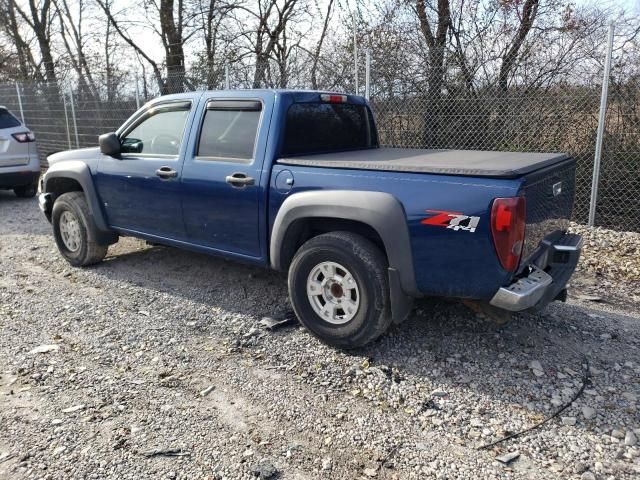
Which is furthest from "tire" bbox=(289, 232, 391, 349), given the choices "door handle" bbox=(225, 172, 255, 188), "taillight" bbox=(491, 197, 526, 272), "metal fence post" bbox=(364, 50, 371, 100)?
"metal fence post" bbox=(364, 50, 371, 100)

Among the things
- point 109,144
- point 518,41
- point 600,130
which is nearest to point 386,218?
point 109,144

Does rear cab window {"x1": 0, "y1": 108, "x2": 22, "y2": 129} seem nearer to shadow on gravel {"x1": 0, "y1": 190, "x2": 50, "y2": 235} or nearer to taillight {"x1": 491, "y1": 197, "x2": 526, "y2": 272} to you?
shadow on gravel {"x1": 0, "y1": 190, "x2": 50, "y2": 235}

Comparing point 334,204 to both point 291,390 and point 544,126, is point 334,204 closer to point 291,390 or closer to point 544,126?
point 291,390

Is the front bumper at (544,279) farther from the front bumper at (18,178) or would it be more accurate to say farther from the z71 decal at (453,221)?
the front bumper at (18,178)

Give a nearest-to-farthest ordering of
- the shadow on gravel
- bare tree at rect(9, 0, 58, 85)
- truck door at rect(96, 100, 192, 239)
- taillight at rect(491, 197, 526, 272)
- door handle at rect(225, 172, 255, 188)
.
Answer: taillight at rect(491, 197, 526, 272) → door handle at rect(225, 172, 255, 188) → truck door at rect(96, 100, 192, 239) → the shadow on gravel → bare tree at rect(9, 0, 58, 85)

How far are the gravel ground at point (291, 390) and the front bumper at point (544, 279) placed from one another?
507 millimetres

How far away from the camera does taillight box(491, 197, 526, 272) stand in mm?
2971

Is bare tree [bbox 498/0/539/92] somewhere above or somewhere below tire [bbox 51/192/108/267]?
above

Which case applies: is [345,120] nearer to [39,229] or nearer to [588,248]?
[588,248]

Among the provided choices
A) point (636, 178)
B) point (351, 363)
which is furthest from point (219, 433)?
point (636, 178)

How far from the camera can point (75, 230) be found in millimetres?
5840

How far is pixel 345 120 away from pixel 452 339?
221 cm

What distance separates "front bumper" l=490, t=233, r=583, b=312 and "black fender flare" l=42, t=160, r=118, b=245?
4097mm

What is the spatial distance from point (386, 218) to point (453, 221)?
44 centimetres
